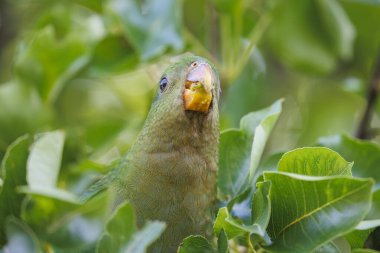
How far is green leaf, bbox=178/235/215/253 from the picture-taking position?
4.68 feet

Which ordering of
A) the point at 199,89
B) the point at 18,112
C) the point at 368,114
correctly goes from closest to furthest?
the point at 199,89 → the point at 18,112 → the point at 368,114

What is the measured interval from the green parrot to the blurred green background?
0.29m

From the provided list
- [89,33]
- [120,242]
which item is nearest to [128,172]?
[120,242]

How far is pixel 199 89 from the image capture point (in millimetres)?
1740

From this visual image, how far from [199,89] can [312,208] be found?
0.51 meters

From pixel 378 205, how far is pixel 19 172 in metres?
0.87

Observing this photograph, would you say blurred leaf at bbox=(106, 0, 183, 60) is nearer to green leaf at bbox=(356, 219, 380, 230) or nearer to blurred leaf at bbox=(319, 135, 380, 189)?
blurred leaf at bbox=(319, 135, 380, 189)

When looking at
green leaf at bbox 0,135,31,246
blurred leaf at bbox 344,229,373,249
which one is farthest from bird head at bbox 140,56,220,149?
blurred leaf at bbox 344,229,373,249

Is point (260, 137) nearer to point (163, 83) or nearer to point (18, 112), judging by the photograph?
point (163, 83)

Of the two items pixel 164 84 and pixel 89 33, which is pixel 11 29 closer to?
pixel 89 33

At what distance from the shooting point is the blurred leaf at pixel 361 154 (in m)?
1.72

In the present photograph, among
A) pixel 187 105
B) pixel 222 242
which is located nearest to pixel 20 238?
pixel 222 242

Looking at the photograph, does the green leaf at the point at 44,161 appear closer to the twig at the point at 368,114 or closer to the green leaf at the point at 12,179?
the green leaf at the point at 12,179

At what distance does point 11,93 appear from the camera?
7.79 feet
